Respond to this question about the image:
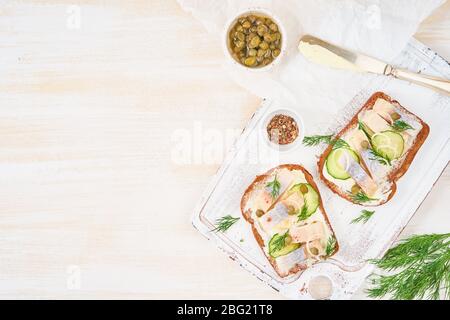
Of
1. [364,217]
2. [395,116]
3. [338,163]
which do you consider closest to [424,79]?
[395,116]

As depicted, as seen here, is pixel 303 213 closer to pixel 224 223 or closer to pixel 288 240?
pixel 288 240

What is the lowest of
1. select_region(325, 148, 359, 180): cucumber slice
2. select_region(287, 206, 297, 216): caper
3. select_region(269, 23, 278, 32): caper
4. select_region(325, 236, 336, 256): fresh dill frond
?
select_region(325, 236, 336, 256): fresh dill frond

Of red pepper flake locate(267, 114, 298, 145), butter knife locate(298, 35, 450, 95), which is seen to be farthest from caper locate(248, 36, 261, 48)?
red pepper flake locate(267, 114, 298, 145)

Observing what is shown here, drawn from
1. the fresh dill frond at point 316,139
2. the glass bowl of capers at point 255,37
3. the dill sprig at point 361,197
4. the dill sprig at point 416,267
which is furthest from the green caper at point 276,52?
the dill sprig at point 416,267

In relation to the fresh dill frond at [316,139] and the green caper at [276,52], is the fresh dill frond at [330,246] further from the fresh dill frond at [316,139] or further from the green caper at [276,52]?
the green caper at [276,52]

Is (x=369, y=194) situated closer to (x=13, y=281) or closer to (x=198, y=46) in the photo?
(x=198, y=46)

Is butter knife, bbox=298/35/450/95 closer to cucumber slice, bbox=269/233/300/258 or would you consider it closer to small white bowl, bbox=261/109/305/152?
small white bowl, bbox=261/109/305/152
